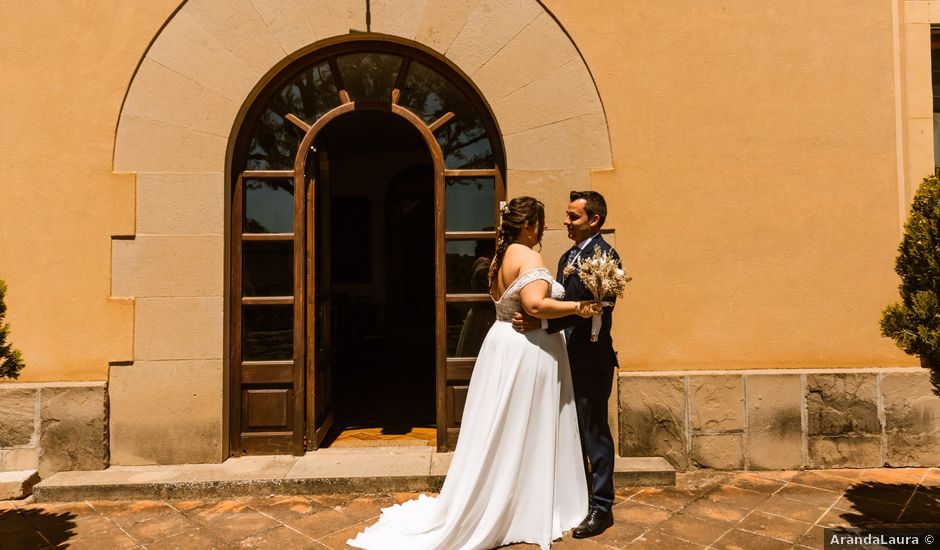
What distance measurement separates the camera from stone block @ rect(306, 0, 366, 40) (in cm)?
450

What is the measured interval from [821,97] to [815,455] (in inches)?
111

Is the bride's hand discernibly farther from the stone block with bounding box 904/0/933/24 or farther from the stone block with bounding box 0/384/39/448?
the stone block with bounding box 0/384/39/448

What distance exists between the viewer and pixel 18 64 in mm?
4414

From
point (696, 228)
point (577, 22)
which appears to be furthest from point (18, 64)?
point (696, 228)

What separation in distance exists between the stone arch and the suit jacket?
118 cm

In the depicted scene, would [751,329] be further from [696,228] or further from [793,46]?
[793,46]

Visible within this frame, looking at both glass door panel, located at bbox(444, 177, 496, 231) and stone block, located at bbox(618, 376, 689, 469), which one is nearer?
stone block, located at bbox(618, 376, 689, 469)

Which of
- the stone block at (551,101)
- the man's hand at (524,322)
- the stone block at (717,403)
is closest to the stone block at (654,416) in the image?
the stone block at (717,403)

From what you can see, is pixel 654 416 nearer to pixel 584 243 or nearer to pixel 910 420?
pixel 584 243

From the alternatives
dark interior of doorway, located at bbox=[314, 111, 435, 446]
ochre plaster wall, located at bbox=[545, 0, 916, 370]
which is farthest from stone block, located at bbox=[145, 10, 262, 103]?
dark interior of doorway, located at bbox=[314, 111, 435, 446]

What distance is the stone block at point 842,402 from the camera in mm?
4484

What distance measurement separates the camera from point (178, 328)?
4.40 m

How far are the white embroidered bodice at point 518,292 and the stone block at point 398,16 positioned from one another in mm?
2360

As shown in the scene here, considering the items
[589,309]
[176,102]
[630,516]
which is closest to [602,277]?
[589,309]
